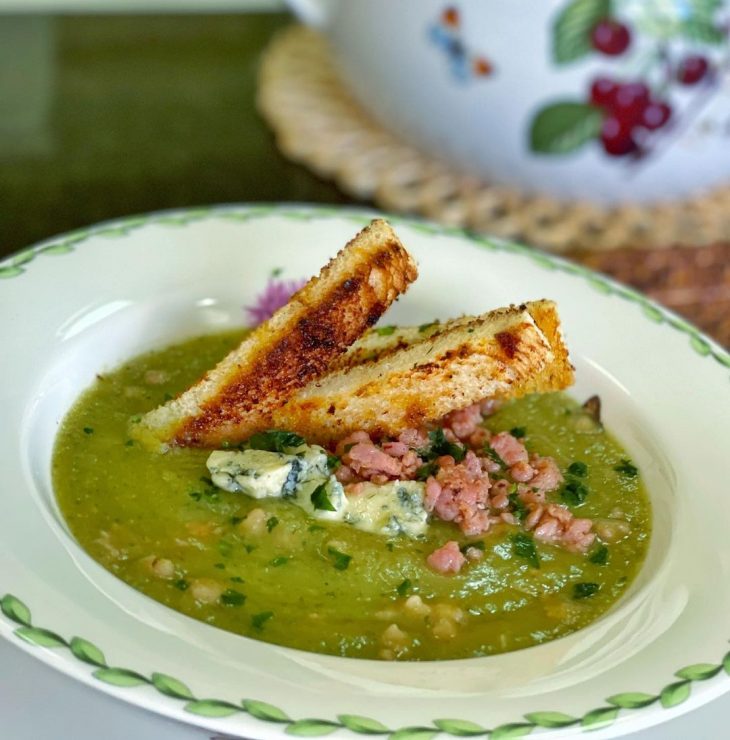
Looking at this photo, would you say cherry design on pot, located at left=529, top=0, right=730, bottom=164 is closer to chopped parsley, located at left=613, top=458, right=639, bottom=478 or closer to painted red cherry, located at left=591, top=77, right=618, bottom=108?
painted red cherry, located at left=591, top=77, right=618, bottom=108

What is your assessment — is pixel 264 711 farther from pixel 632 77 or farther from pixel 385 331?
pixel 632 77

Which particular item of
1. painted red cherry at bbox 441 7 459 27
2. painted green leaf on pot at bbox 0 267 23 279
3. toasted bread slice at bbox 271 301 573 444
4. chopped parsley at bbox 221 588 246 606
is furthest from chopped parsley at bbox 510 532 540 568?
painted red cherry at bbox 441 7 459 27

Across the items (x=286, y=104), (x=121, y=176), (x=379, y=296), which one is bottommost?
(x=121, y=176)

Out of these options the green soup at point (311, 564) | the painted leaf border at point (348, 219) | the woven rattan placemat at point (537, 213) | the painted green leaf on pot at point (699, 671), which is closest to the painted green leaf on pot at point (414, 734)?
the green soup at point (311, 564)

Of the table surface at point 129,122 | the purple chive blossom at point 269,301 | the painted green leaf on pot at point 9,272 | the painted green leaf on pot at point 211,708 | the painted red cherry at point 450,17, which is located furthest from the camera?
the table surface at point 129,122

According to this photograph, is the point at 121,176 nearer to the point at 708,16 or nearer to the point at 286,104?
the point at 286,104

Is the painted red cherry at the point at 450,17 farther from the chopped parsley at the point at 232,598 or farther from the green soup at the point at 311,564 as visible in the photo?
the chopped parsley at the point at 232,598

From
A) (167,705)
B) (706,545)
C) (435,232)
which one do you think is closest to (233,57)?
(435,232)
